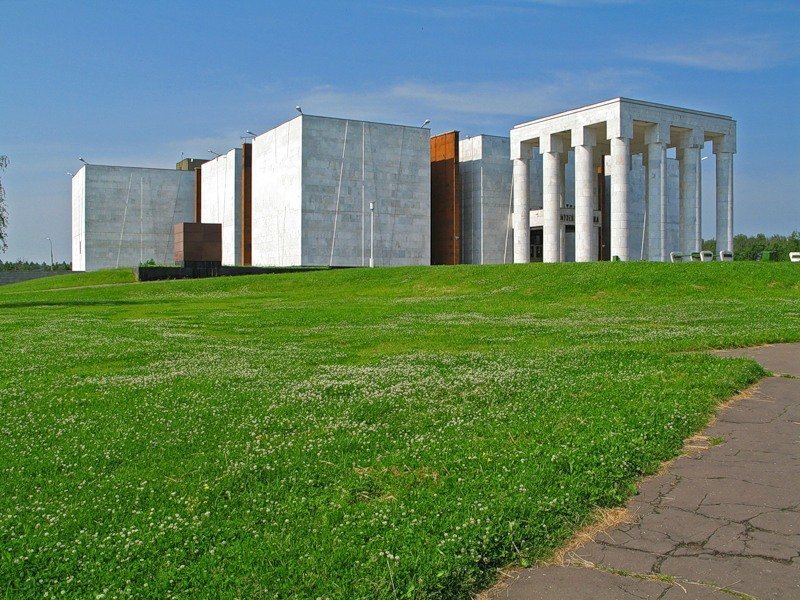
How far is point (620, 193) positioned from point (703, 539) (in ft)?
185

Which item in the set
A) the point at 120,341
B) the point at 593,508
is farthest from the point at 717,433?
the point at 120,341

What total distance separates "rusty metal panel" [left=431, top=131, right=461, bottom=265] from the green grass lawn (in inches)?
2394

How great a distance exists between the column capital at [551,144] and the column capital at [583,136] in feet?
9.02

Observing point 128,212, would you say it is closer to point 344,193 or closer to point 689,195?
point 344,193

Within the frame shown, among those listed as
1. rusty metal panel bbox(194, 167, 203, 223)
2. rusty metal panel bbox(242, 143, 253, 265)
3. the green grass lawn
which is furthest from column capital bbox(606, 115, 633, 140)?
rusty metal panel bbox(194, 167, 203, 223)

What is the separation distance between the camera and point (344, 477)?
698cm

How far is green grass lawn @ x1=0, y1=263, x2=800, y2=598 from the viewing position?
5.30m

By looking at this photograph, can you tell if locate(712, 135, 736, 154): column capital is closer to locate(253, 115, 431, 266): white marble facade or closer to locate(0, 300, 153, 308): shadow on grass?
locate(253, 115, 431, 266): white marble facade

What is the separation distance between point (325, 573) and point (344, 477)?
6.20 ft

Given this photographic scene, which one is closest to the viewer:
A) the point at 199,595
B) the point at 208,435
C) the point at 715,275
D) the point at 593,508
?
the point at 199,595

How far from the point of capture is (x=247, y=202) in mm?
84312

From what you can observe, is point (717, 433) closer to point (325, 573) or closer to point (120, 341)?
point (325, 573)

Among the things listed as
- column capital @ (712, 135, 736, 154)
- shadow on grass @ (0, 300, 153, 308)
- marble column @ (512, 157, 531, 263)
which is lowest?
shadow on grass @ (0, 300, 153, 308)

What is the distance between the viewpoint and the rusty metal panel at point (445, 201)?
79000 millimetres
